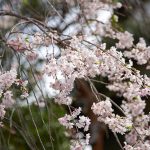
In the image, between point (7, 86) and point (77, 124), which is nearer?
point (7, 86)

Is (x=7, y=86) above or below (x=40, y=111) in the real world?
above

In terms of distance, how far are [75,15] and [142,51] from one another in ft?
1.87

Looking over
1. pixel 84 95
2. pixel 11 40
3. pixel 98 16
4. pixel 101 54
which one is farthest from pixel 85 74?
pixel 84 95

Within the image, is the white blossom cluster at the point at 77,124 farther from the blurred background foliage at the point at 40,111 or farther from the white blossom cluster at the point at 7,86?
the white blossom cluster at the point at 7,86

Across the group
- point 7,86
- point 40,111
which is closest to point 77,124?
point 40,111

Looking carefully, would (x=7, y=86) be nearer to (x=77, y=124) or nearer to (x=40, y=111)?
(x=40, y=111)

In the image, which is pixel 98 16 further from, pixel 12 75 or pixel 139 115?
pixel 12 75

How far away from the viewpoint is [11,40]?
69.8 inches

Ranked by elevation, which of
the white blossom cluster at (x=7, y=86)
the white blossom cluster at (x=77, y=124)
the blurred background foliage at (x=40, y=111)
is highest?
the blurred background foliage at (x=40, y=111)

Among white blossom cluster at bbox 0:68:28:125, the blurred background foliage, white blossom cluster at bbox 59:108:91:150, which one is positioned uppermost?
the blurred background foliage

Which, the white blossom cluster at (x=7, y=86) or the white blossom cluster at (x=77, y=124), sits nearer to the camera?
the white blossom cluster at (x=7, y=86)

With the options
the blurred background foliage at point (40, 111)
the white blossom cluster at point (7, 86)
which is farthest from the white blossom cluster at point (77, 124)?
the white blossom cluster at point (7, 86)

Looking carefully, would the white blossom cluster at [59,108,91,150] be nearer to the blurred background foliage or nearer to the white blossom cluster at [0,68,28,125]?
the blurred background foliage

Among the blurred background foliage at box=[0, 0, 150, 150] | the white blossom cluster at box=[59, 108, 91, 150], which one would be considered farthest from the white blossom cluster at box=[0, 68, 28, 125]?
the white blossom cluster at box=[59, 108, 91, 150]
